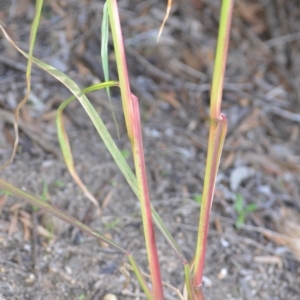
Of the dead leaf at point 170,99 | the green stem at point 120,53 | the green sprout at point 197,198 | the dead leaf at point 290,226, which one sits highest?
the green stem at point 120,53

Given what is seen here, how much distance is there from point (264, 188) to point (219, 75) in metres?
0.82

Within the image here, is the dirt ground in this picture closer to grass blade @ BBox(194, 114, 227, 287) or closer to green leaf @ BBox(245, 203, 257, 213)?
green leaf @ BBox(245, 203, 257, 213)

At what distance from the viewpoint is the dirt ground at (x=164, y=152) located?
1.07 metres

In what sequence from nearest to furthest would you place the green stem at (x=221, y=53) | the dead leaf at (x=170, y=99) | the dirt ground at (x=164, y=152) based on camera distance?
1. the green stem at (x=221, y=53)
2. the dirt ground at (x=164, y=152)
3. the dead leaf at (x=170, y=99)

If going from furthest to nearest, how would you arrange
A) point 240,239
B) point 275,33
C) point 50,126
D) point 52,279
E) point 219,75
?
point 275,33
point 50,126
point 240,239
point 52,279
point 219,75

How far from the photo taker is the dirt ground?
3.51 feet

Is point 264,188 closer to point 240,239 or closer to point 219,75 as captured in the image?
point 240,239

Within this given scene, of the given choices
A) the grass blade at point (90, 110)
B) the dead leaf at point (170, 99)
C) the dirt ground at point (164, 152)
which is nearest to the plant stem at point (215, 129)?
the grass blade at point (90, 110)

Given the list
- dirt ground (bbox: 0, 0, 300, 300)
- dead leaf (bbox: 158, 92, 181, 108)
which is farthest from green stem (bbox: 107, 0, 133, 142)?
dead leaf (bbox: 158, 92, 181, 108)

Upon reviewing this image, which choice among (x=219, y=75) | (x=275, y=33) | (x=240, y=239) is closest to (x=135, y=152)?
(x=219, y=75)

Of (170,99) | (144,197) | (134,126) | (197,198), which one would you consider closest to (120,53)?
(134,126)

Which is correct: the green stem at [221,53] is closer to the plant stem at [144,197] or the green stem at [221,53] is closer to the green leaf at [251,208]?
the plant stem at [144,197]

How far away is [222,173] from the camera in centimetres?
140

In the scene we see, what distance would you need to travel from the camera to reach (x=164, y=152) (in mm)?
1391
